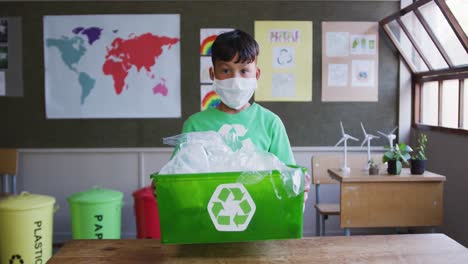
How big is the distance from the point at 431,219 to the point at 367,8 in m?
1.96

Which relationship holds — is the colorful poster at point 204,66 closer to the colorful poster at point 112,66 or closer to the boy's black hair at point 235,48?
the colorful poster at point 112,66

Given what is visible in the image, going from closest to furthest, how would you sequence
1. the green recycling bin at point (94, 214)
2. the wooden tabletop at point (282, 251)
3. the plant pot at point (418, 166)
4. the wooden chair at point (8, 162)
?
the wooden tabletop at point (282, 251)
the plant pot at point (418, 166)
the green recycling bin at point (94, 214)
the wooden chair at point (8, 162)

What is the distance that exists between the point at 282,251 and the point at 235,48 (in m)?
0.59

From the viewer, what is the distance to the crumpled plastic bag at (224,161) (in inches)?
35.9

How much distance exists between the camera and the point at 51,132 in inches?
148

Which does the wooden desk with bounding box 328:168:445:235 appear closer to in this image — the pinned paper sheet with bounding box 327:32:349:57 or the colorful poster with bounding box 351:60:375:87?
the colorful poster with bounding box 351:60:375:87

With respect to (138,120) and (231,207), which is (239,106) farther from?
(138,120)

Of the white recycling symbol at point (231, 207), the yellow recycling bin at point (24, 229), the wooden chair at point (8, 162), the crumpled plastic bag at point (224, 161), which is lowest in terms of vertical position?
the yellow recycling bin at point (24, 229)

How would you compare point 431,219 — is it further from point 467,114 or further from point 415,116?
point 415,116

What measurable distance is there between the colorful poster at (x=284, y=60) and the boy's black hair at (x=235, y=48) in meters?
2.49

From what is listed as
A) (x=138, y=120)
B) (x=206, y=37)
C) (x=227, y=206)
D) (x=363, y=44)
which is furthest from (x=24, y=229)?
(x=363, y=44)

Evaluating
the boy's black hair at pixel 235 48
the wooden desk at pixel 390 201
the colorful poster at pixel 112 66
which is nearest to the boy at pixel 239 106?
the boy's black hair at pixel 235 48

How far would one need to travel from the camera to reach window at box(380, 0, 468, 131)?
117 inches

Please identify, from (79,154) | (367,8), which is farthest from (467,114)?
(79,154)
